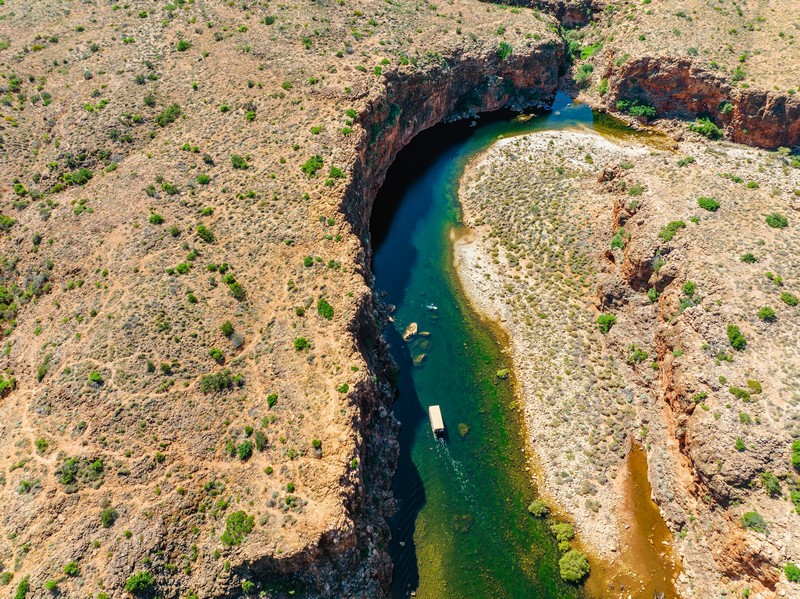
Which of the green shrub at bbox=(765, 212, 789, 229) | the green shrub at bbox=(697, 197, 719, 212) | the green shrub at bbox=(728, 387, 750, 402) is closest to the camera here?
the green shrub at bbox=(728, 387, 750, 402)

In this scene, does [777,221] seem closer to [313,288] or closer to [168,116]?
[313,288]

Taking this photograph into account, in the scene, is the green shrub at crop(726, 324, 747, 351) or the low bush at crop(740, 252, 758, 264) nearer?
the green shrub at crop(726, 324, 747, 351)

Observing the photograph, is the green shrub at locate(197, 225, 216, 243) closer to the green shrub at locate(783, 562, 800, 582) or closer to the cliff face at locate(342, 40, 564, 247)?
the cliff face at locate(342, 40, 564, 247)

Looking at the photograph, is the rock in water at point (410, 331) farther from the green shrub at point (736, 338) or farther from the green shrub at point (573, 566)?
the green shrub at point (736, 338)

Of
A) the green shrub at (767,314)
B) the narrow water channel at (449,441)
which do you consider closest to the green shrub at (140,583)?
the narrow water channel at (449,441)

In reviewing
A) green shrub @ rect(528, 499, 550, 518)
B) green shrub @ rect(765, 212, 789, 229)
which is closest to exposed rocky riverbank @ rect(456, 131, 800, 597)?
green shrub @ rect(765, 212, 789, 229)

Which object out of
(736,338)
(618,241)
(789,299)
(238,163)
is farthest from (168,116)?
(789,299)

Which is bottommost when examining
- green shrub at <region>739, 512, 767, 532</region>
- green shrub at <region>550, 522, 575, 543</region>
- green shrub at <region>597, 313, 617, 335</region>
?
green shrub at <region>550, 522, 575, 543</region>
